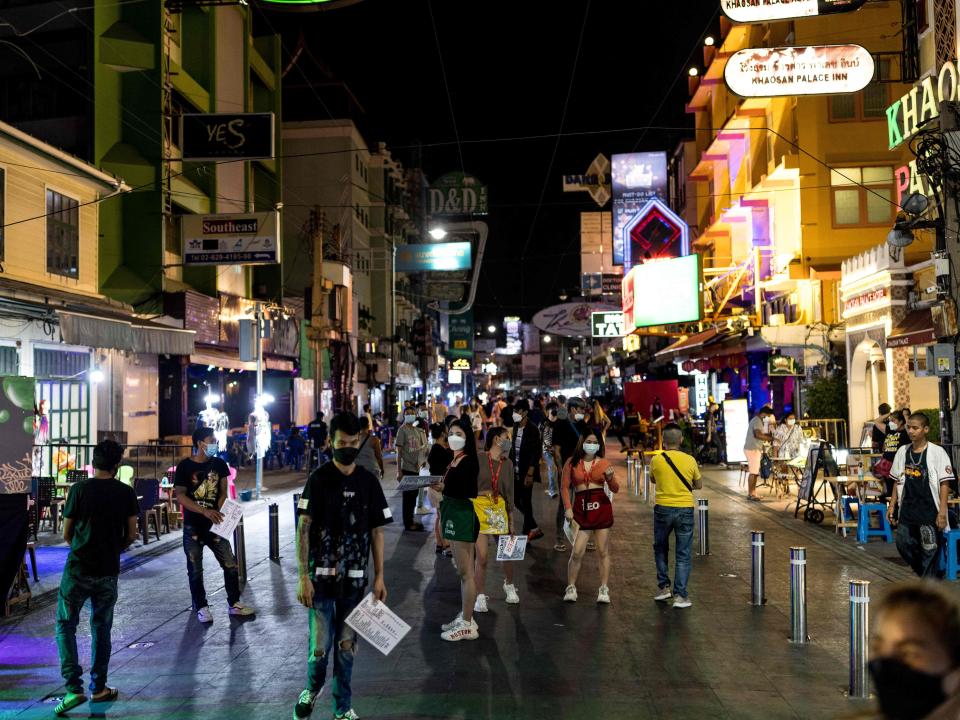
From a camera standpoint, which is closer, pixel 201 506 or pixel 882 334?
pixel 201 506

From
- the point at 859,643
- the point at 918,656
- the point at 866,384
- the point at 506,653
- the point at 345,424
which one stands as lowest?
the point at 506,653

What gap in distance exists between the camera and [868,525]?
551 inches

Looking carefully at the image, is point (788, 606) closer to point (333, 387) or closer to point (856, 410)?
point (856, 410)

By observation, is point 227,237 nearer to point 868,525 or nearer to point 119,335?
point 119,335

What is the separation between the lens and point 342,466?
6.15 m

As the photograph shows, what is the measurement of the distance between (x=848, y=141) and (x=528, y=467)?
1679 cm

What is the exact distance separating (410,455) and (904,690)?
44.1ft

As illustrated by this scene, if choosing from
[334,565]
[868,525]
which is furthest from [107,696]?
[868,525]

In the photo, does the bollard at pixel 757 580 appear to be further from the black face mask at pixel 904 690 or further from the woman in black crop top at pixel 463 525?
the black face mask at pixel 904 690

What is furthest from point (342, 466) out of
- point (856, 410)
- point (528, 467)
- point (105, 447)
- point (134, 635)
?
point (856, 410)

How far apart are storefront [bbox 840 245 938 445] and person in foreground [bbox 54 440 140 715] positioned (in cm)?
1397

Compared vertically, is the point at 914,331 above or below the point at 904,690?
above

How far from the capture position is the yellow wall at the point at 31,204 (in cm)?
1745

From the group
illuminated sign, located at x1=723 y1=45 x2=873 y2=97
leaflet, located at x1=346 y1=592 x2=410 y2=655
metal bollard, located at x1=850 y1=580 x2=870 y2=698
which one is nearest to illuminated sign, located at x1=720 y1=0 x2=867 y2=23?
illuminated sign, located at x1=723 y1=45 x2=873 y2=97
